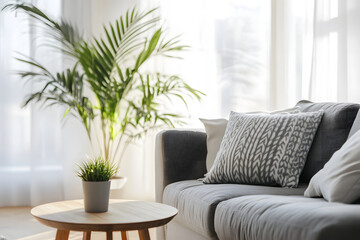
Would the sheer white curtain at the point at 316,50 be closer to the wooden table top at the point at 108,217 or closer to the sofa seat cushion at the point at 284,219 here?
the sofa seat cushion at the point at 284,219

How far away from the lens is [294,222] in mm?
1542

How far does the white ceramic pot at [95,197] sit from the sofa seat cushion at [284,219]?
1.45 feet

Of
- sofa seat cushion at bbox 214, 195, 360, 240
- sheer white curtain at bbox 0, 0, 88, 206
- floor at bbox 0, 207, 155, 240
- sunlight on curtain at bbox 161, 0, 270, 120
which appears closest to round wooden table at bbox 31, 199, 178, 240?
sofa seat cushion at bbox 214, 195, 360, 240

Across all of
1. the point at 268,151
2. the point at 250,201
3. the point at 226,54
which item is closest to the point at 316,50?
the point at 226,54

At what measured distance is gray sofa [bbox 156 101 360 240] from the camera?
1478mm

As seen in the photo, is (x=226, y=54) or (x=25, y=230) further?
(x=226, y=54)

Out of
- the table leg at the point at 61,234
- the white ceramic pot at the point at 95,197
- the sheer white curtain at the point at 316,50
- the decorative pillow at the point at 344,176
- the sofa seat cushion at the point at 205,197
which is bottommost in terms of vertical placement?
the table leg at the point at 61,234

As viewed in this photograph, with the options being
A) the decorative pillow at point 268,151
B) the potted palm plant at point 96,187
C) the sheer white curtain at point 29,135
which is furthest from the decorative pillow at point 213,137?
the sheer white curtain at point 29,135

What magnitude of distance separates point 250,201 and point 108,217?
0.50 m

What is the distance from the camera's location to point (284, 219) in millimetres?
1605

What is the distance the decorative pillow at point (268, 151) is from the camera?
2.37m

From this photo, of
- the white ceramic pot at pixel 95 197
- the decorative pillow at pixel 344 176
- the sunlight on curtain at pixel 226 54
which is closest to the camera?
the decorative pillow at pixel 344 176

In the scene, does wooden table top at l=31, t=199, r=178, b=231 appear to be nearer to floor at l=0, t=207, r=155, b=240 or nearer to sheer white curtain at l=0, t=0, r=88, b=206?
floor at l=0, t=207, r=155, b=240

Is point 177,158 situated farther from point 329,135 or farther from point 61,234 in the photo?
point 61,234
